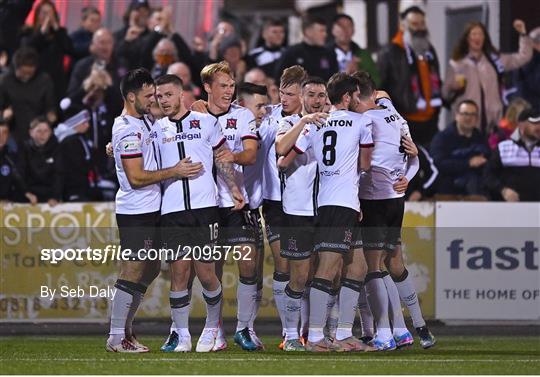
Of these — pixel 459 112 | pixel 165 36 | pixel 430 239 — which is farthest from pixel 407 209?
pixel 165 36

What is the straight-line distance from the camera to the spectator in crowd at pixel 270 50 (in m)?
20.2

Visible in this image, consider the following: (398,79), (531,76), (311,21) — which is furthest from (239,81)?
(531,76)

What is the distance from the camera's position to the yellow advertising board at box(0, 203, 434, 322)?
57.6 feet

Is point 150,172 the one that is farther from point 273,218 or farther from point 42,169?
point 42,169

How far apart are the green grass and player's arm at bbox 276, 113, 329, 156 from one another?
1.83 meters

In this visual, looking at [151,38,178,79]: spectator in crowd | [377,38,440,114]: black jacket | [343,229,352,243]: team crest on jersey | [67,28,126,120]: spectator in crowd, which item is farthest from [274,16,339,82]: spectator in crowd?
[343,229,352,243]: team crest on jersey

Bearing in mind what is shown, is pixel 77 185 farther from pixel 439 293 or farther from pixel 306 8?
pixel 306 8

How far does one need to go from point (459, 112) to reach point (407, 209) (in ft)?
6.16

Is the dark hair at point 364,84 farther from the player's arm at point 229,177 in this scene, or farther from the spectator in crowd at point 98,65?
the spectator in crowd at point 98,65

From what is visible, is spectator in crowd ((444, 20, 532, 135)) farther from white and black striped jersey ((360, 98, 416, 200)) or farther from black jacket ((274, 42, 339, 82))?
white and black striped jersey ((360, 98, 416, 200))

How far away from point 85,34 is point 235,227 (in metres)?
6.87

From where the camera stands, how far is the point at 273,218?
14.6 metres

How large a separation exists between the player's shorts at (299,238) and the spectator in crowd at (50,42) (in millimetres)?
6556

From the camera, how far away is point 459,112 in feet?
62.4
